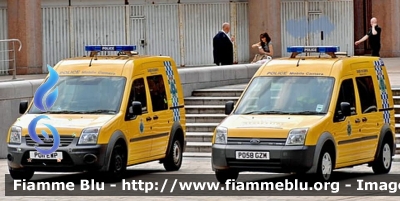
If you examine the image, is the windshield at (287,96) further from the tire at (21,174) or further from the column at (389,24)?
the column at (389,24)

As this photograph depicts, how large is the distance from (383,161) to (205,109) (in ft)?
23.4

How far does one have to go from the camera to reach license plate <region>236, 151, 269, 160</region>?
52.2 ft

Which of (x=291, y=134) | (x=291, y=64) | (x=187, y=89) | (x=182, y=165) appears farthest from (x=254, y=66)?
(x=291, y=134)

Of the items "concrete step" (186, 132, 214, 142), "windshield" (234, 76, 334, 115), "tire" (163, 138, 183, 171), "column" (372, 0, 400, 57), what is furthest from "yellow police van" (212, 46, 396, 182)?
"column" (372, 0, 400, 57)

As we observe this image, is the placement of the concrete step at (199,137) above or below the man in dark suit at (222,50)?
below

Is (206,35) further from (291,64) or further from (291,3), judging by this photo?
(291,64)

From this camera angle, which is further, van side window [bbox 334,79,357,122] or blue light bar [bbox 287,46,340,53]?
blue light bar [bbox 287,46,340,53]

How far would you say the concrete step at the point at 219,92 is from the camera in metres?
25.5

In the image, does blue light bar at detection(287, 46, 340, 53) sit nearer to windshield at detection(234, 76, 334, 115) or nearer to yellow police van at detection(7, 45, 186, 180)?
windshield at detection(234, 76, 334, 115)

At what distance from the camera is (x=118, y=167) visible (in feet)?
56.4

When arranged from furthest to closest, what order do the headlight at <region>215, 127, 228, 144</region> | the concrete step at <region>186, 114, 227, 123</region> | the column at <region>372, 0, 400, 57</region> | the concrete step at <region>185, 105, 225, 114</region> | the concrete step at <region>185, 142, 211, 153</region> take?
1. the column at <region>372, 0, 400, 57</region>
2. the concrete step at <region>185, 105, 225, 114</region>
3. the concrete step at <region>186, 114, 227, 123</region>
4. the concrete step at <region>185, 142, 211, 153</region>
5. the headlight at <region>215, 127, 228, 144</region>

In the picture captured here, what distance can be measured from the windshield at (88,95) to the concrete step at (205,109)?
6695 millimetres

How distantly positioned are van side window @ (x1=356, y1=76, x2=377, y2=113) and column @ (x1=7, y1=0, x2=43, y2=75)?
56.2ft

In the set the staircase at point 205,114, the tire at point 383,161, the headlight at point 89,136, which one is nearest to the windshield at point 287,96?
the tire at point 383,161
